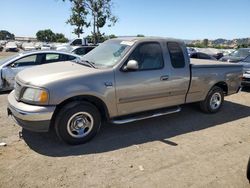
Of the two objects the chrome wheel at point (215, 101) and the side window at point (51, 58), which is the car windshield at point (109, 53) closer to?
the chrome wheel at point (215, 101)

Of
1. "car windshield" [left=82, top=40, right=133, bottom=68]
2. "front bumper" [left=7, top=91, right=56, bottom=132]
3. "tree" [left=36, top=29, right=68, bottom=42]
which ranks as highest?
"tree" [left=36, top=29, right=68, bottom=42]

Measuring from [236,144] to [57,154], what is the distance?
3.33m

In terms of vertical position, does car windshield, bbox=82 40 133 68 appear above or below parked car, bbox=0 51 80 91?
above

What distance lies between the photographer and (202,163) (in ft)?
13.8

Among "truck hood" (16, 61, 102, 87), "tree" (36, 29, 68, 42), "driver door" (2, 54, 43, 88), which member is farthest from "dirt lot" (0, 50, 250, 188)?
"tree" (36, 29, 68, 42)

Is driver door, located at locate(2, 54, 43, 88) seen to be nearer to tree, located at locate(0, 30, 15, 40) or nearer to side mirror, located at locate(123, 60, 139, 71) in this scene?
side mirror, located at locate(123, 60, 139, 71)

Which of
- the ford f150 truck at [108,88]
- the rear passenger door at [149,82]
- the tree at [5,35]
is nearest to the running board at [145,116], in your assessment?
the ford f150 truck at [108,88]

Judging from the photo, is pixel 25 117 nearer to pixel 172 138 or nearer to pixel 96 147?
pixel 96 147

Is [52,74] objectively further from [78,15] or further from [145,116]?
[78,15]

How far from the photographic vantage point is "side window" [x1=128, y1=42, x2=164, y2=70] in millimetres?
5164

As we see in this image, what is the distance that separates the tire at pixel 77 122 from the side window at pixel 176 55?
2091mm

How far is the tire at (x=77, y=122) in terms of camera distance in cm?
442

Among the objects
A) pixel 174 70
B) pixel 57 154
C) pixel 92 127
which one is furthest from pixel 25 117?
pixel 174 70

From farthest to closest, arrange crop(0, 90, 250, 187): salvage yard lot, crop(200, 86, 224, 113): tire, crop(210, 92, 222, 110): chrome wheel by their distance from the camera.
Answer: crop(210, 92, 222, 110): chrome wheel, crop(200, 86, 224, 113): tire, crop(0, 90, 250, 187): salvage yard lot
